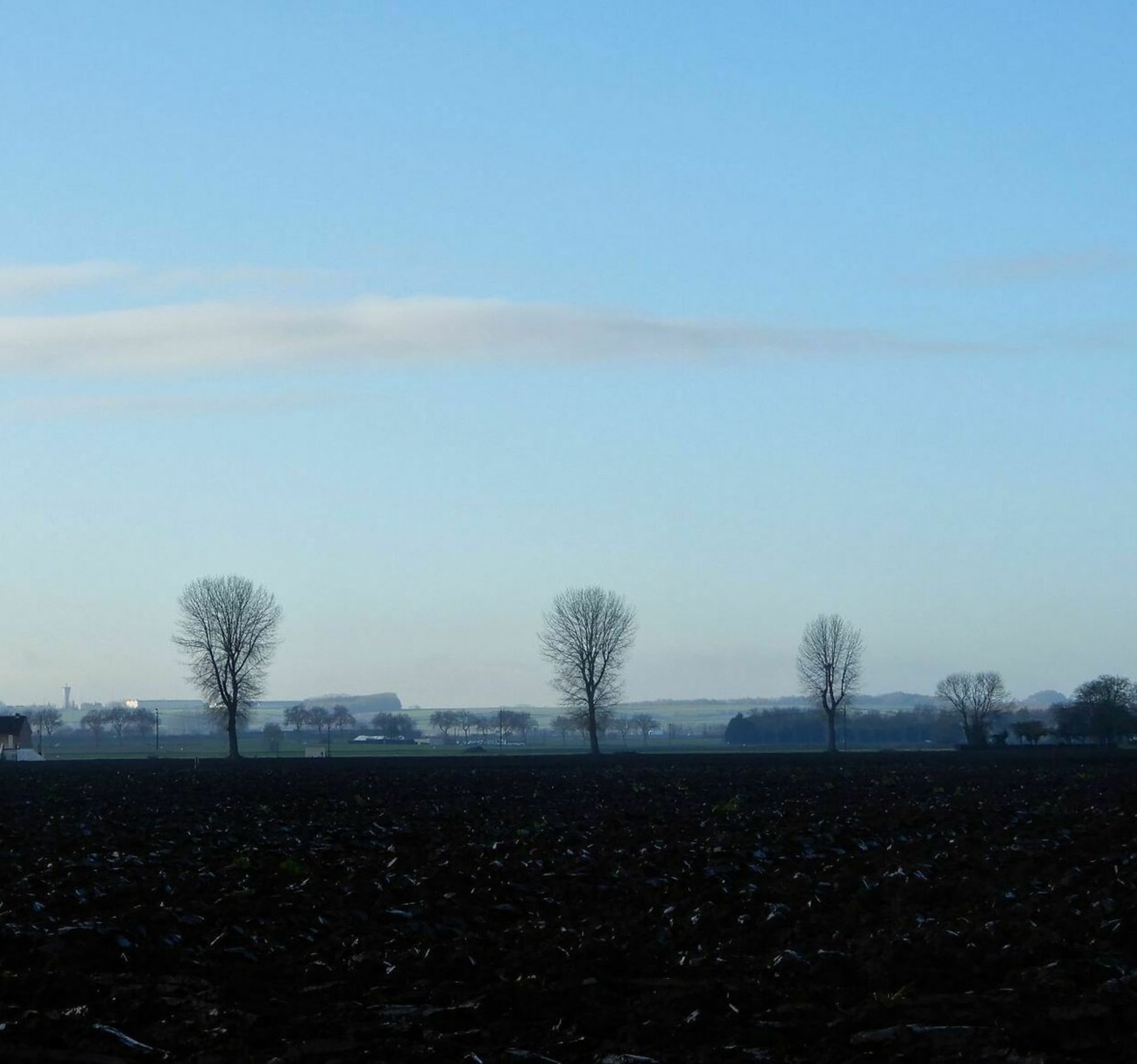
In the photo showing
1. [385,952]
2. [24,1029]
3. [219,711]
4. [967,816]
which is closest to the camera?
[24,1029]

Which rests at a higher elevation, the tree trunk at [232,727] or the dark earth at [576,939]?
the dark earth at [576,939]

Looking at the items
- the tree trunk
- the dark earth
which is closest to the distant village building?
the tree trunk

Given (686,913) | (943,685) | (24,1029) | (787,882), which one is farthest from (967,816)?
(943,685)

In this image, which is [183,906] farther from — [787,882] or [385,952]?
[787,882]

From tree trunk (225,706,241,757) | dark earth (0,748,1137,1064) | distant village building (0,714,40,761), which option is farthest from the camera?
distant village building (0,714,40,761)

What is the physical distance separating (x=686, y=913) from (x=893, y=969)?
4.01 meters

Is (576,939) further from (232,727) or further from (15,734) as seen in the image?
(15,734)

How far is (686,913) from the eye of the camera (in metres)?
17.6

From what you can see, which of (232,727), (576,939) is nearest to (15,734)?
(232,727)

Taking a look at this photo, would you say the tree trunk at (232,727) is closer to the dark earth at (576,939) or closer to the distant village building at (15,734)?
the distant village building at (15,734)

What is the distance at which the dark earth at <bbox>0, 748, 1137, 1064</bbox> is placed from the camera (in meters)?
11.8

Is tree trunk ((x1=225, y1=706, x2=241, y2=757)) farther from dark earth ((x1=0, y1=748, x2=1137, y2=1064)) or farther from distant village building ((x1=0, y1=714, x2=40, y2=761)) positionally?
dark earth ((x1=0, y1=748, x2=1137, y2=1064))

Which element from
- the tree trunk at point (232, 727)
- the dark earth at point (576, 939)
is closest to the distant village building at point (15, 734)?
the tree trunk at point (232, 727)

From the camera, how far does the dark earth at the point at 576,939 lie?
11.8 meters
